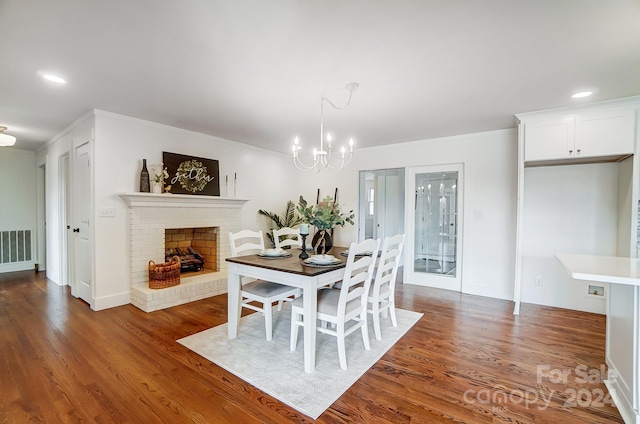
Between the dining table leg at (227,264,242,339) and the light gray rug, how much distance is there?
3.8 inches

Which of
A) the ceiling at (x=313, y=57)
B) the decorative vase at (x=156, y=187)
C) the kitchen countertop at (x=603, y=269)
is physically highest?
the ceiling at (x=313, y=57)

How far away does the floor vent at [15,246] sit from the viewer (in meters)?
5.44

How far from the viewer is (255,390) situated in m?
1.99

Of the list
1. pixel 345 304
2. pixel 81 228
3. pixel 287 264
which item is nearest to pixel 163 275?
pixel 81 228

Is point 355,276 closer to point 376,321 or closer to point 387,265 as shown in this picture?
point 387,265

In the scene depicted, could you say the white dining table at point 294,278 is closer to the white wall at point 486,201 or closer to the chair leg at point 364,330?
the chair leg at point 364,330

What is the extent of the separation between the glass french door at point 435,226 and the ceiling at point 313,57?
124 cm

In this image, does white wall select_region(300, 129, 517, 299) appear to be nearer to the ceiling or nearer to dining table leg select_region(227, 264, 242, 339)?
the ceiling

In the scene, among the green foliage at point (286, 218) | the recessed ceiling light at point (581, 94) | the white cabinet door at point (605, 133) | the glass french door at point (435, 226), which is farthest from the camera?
the green foliage at point (286, 218)

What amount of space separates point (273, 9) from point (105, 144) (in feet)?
9.92

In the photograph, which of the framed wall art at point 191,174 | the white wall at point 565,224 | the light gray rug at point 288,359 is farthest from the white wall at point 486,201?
the framed wall art at point 191,174

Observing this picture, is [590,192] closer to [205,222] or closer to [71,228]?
[205,222]

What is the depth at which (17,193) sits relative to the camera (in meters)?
5.55

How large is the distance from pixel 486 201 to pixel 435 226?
0.84 m
